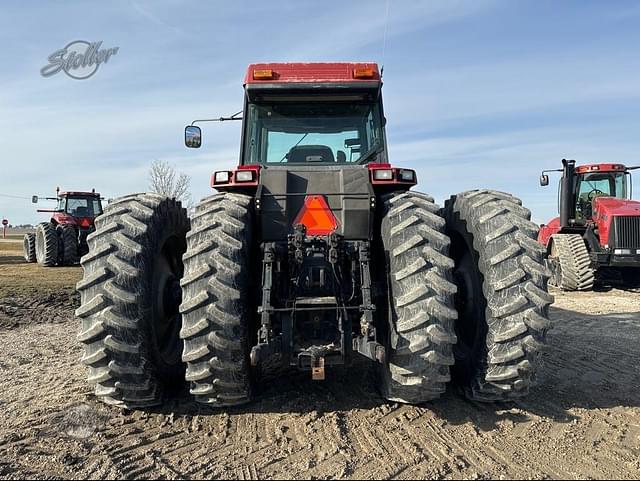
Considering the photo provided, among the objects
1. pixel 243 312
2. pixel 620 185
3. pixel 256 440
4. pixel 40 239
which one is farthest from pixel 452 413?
pixel 40 239

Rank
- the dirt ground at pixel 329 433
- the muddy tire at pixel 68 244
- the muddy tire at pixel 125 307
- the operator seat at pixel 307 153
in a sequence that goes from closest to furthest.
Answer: the dirt ground at pixel 329 433 < the muddy tire at pixel 125 307 < the operator seat at pixel 307 153 < the muddy tire at pixel 68 244

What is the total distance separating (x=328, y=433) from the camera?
10.9 ft

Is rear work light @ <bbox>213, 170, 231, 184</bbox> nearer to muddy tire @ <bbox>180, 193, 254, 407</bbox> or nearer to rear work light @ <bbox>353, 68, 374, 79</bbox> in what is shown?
muddy tire @ <bbox>180, 193, 254, 407</bbox>

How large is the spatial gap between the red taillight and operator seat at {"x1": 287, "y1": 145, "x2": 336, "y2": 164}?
1.07m

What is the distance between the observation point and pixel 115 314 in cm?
330

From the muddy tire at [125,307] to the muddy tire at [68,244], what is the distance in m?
13.7

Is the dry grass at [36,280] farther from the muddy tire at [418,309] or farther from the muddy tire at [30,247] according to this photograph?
the muddy tire at [418,309]

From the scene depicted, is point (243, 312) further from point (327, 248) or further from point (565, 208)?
point (565, 208)

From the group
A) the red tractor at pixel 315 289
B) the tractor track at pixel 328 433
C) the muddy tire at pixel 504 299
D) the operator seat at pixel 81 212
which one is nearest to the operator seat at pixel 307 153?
the red tractor at pixel 315 289

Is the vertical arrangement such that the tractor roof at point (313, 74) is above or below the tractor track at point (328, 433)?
above

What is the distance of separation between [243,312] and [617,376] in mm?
3826

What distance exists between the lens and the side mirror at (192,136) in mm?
5461

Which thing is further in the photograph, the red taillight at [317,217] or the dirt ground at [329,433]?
Answer: the red taillight at [317,217]

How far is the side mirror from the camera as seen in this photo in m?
5.46
